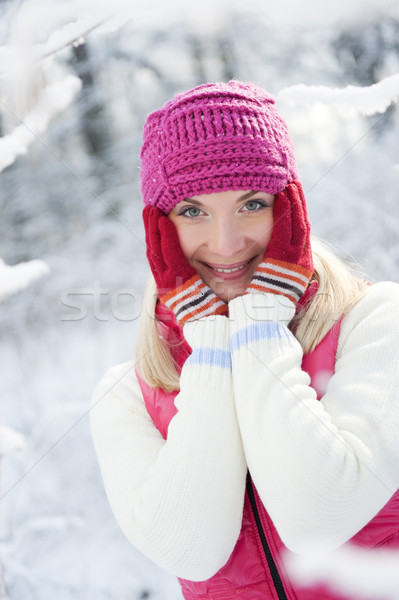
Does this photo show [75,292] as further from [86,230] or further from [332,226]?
[332,226]

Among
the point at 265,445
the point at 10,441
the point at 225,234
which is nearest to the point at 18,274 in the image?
the point at 10,441

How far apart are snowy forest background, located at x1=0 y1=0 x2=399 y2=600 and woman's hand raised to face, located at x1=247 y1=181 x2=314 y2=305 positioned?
1.06 meters

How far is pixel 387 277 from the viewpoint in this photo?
7.22 feet

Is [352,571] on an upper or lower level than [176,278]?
lower

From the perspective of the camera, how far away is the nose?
3.86ft

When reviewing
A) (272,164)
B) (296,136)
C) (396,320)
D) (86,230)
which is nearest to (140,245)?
(86,230)

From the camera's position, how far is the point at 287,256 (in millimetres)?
1188

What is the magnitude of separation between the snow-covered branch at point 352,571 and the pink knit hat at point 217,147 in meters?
0.81

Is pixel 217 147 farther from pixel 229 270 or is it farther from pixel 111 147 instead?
pixel 111 147

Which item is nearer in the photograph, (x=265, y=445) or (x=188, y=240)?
(x=265, y=445)

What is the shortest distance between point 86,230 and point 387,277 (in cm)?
142

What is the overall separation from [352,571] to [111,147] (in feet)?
6.91

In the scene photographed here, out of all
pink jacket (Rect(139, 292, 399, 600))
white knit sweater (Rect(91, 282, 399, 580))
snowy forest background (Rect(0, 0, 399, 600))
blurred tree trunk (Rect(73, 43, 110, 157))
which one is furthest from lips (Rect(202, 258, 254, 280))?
blurred tree trunk (Rect(73, 43, 110, 157))

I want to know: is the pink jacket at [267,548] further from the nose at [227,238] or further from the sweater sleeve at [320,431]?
the nose at [227,238]
